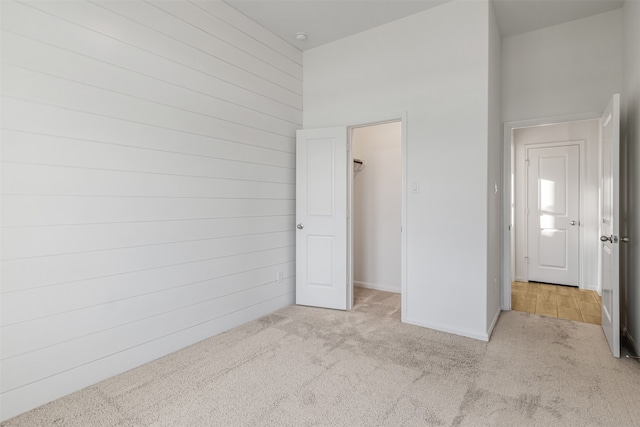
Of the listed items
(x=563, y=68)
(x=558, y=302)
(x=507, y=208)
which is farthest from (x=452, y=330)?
(x=563, y=68)

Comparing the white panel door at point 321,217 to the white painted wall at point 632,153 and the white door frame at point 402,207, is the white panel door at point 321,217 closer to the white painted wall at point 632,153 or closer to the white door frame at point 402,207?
the white door frame at point 402,207

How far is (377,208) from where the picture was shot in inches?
185

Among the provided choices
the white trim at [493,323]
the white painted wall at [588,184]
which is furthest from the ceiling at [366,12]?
the white trim at [493,323]

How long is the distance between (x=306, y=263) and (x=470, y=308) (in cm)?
174

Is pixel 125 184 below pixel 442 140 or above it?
below

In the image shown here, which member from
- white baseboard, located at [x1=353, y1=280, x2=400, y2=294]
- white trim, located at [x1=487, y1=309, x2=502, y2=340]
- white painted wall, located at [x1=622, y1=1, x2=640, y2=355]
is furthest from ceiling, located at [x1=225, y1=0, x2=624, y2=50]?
white baseboard, located at [x1=353, y1=280, x2=400, y2=294]

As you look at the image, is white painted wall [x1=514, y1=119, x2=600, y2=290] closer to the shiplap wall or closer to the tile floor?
the tile floor

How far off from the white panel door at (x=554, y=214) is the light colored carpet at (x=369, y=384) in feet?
6.98

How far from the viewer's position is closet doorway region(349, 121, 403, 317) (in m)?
4.53

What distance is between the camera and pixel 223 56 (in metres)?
3.04

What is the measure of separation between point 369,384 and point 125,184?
2.13 metres

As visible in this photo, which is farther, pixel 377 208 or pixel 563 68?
pixel 377 208

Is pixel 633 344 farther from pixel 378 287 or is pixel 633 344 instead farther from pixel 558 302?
pixel 378 287

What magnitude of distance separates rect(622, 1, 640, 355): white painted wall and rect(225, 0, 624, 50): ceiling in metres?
0.44
